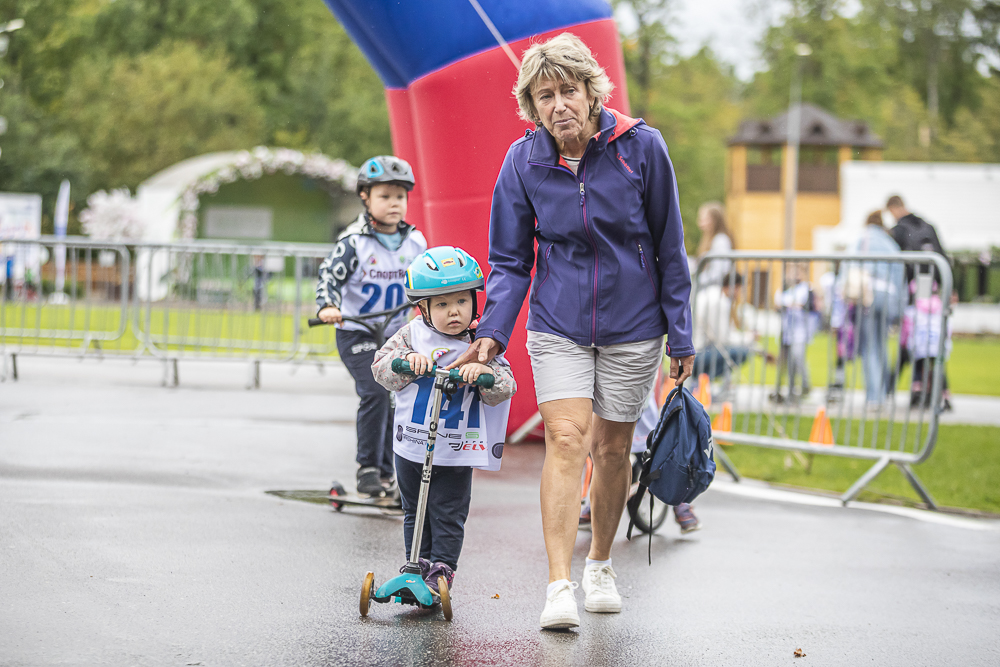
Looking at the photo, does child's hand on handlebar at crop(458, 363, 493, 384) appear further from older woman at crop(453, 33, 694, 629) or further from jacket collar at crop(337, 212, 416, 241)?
jacket collar at crop(337, 212, 416, 241)

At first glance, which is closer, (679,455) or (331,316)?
(679,455)

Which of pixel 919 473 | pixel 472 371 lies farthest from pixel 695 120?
pixel 472 371

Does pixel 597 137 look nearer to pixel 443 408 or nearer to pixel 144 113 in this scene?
pixel 443 408

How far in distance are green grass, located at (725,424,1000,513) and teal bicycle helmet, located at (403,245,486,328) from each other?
4438 mm

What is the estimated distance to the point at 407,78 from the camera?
25.1ft

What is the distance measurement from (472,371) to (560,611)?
94 centimetres

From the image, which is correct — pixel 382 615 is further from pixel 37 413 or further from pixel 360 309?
pixel 37 413

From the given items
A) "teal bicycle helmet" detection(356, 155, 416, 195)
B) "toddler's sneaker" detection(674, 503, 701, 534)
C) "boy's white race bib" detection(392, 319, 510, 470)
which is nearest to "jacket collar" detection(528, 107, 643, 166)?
"boy's white race bib" detection(392, 319, 510, 470)

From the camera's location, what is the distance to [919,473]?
853cm

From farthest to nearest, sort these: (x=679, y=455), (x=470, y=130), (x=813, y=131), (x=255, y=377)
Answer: (x=813, y=131), (x=255, y=377), (x=470, y=130), (x=679, y=455)

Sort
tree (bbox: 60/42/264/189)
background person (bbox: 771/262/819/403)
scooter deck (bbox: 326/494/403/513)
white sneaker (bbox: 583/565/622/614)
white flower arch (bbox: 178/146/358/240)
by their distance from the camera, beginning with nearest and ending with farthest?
white sneaker (bbox: 583/565/622/614), scooter deck (bbox: 326/494/403/513), background person (bbox: 771/262/819/403), white flower arch (bbox: 178/146/358/240), tree (bbox: 60/42/264/189)

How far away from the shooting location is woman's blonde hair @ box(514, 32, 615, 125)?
407cm

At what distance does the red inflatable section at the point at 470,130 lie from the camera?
24.4ft

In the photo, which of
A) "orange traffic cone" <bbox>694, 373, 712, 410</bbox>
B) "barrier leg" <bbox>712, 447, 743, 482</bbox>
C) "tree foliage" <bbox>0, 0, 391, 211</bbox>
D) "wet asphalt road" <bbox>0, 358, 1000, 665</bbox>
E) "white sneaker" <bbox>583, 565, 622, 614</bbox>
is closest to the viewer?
"wet asphalt road" <bbox>0, 358, 1000, 665</bbox>
